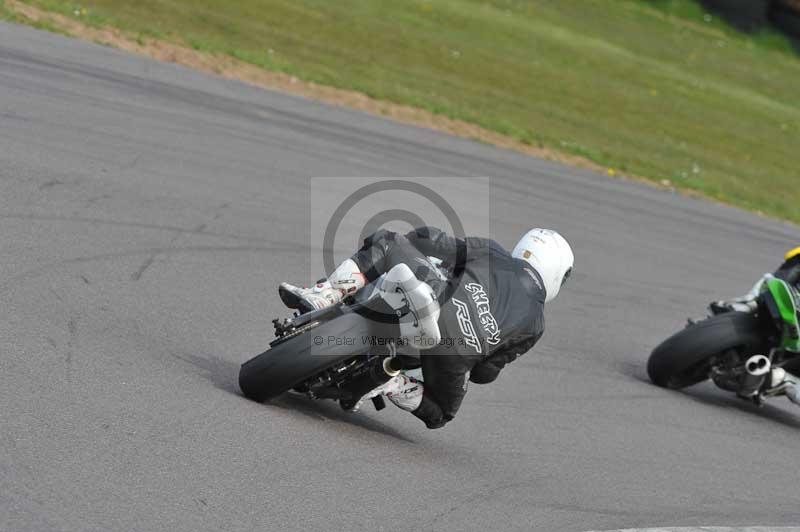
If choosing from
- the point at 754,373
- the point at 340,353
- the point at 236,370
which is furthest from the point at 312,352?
the point at 754,373

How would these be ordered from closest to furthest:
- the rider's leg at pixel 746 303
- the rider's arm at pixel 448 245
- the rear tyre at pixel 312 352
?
the rear tyre at pixel 312 352, the rider's arm at pixel 448 245, the rider's leg at pixel 746 303

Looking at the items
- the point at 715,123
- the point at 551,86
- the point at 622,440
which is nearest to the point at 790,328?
the point at 622,440

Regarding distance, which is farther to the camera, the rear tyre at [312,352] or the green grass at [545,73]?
the green grass at [545,73]

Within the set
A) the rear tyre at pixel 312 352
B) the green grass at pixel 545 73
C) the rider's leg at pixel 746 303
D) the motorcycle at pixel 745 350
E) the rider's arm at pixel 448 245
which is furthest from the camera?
the green grass at pixel 545 73

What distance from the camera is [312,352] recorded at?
563 centimetres

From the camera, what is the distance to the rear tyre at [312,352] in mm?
5621

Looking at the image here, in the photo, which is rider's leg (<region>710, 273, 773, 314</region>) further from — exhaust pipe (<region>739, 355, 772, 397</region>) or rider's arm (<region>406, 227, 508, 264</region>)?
rider's arm (<region>406, 227, 508, 264</region>)

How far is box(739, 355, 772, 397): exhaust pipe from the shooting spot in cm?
863

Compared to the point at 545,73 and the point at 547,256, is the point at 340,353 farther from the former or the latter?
the point at 545,73

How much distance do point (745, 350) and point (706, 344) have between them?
13.0 inches

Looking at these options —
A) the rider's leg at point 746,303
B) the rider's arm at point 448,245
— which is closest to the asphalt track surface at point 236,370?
the rider's leg at point 746,303

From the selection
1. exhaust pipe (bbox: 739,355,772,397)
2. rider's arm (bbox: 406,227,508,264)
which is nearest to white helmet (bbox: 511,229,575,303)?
rider's arm (bbox: 406,227,508,264)

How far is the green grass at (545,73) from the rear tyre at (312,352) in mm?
12424

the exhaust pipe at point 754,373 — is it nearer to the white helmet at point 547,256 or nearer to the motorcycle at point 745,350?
the motorcycle at point 745,350
